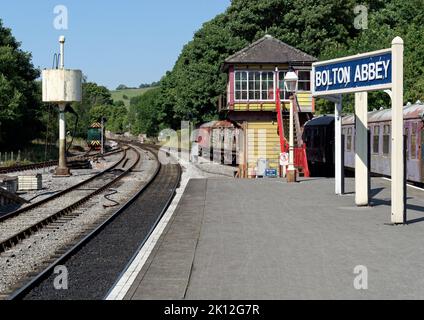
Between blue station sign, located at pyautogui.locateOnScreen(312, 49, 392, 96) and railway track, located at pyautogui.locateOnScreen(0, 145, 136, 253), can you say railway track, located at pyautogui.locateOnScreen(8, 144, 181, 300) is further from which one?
blue station sign, located at pyautogui.locateOnScreen(312, 49, 392, 96)

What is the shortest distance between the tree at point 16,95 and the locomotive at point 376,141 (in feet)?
70.7

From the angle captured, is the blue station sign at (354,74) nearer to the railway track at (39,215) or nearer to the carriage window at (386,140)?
the railway track at (39,215)

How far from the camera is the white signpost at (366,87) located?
13023mm

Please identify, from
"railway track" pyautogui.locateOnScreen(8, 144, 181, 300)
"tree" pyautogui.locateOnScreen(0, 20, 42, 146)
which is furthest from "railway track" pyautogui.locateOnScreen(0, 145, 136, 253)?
"tree" pyautogui.locateOnScreen(0, 20, 42, 146)

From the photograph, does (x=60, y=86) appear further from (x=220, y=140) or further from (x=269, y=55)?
(x=220, y=140)

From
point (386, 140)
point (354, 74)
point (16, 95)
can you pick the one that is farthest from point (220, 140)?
point (354, 74)

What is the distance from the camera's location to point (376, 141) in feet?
85.7

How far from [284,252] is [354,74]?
5.70 metres

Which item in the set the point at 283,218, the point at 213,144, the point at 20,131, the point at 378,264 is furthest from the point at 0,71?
the point at 378,264

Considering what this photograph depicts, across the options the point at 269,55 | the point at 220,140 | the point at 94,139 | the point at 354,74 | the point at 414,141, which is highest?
the point at 269,55

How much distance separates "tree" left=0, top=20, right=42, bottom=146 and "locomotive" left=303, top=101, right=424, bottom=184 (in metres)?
21.5

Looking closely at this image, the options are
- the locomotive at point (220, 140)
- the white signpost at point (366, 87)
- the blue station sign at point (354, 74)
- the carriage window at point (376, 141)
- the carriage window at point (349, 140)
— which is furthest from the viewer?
the locomotive at point (220, 140)

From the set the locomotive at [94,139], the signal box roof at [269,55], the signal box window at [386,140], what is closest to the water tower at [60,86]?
the signal box roof at [269,55]
